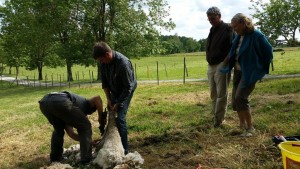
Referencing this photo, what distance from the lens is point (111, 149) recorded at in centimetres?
547

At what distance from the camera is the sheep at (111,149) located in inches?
213

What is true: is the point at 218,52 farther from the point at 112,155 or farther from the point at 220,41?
the point at 112,155

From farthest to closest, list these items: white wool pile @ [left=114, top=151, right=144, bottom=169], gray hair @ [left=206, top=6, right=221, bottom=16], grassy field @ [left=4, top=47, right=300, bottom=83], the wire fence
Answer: grassy field @ [left=4, top=47, right=300, bottom=83], the wire fence, gray hair @ [left=206, top=6, right=221, bottom=16], white wool pile @ [left=114, top=151, right=144, bottom=169]

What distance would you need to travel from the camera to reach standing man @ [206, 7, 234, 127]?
6.99 m

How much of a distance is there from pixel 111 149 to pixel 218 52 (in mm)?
3024

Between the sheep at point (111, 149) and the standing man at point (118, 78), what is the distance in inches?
4.4

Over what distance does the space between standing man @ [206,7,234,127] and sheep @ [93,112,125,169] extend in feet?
8.12

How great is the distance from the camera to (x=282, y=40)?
2180cm

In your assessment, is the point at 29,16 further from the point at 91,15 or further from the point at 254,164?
the point at 254,164

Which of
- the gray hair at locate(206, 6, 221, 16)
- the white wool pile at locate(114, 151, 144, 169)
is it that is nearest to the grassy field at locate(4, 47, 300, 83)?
the gray hair at locate(206, 6, 221, 16)

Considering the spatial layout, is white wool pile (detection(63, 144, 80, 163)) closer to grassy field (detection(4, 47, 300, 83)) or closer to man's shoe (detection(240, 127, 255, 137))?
man's shoe (detection(240, 127, 255, 137))

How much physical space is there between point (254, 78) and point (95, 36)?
2534 centimetres

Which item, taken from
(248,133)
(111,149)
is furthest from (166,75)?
(111,149)

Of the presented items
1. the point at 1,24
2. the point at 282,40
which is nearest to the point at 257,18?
the point at 282,40
